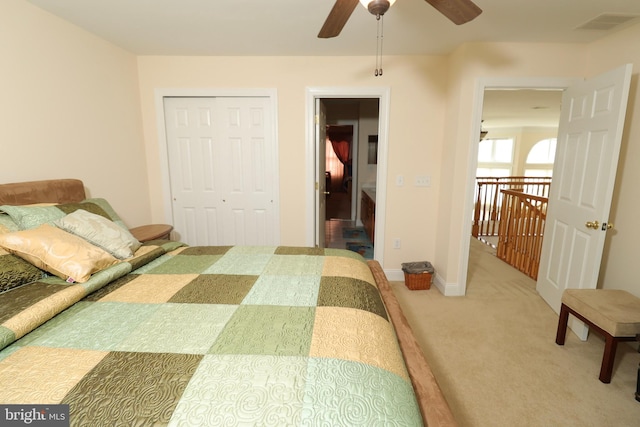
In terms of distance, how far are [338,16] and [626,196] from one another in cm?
244

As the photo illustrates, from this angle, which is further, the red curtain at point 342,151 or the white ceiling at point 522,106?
the red curtain at point 342,151

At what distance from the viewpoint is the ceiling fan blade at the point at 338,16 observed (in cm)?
134

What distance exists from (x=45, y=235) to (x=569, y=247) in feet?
11.5

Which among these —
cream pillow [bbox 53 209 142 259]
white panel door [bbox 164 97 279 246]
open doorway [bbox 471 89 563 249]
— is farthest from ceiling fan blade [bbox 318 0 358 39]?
open doorway [bbox 471 89 563 249]

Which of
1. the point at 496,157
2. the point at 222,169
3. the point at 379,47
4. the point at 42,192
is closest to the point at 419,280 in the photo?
the point at 379,47

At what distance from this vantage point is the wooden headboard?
67.7 inches

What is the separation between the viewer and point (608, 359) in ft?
5.76

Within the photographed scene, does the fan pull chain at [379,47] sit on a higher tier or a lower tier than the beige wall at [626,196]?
higher

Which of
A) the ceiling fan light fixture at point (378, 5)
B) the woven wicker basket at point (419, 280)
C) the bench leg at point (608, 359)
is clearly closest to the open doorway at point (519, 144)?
the woven wicker basket at point (419, 280)

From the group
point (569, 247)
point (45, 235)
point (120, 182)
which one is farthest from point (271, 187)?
point (569, 247)

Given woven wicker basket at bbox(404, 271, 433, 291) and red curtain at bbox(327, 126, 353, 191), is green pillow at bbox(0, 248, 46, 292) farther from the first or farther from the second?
red curtain at bbox(327, 126, 353, 191)

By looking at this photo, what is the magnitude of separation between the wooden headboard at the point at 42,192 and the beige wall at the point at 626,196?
4069 mm

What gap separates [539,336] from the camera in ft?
7.37

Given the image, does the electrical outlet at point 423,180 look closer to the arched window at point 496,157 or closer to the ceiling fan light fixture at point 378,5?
the ceiling fan light fixture at point 378,5
